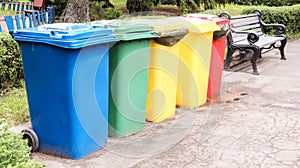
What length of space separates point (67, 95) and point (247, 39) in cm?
539

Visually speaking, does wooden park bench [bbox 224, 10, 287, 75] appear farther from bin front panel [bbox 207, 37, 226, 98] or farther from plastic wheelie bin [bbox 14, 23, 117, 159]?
plastic wheelie bin [bbox 14, 23, 117, 159]

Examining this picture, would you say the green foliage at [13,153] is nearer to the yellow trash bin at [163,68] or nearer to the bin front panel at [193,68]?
the yellow trash bin at [163,68]

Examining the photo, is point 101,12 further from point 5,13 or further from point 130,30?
point 130,30

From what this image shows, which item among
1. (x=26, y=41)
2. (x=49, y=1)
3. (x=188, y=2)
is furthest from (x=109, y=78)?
(x=49, y=1)

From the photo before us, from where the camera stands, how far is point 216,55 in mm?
6012

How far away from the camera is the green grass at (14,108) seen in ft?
16.2

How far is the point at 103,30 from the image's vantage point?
396cm

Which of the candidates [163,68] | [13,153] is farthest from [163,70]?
[13,153]

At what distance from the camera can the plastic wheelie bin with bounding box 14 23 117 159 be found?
3.66 metres

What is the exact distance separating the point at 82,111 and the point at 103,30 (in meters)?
0.82

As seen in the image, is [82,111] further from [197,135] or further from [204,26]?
[204,26]

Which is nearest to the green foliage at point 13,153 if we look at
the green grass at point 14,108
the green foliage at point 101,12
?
the green grass at point 14,108

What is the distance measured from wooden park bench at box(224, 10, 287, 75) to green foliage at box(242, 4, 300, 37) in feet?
7.98

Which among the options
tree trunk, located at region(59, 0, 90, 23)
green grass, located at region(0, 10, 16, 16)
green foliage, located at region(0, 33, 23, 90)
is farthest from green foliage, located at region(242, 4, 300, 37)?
green grass, located at region(0, 10, 16, 16)
